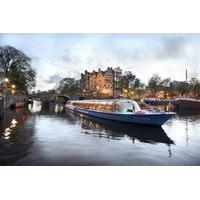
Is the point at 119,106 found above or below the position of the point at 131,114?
above

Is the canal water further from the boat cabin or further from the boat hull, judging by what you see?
the boat cabin

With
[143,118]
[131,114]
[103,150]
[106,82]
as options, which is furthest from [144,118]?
[106,82]

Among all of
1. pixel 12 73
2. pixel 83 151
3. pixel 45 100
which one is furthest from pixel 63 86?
pixel 83 151

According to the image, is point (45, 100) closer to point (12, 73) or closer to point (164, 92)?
point (164, 92)

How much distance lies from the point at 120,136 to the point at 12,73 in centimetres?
1857

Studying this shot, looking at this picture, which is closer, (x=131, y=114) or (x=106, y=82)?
(x=131, y=114)

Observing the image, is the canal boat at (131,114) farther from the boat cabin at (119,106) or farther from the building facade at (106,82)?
the building facade at (106,82)

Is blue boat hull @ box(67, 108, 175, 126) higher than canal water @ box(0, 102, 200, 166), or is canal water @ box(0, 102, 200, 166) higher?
blue boat hull @ box(67, 108, 175, 126)

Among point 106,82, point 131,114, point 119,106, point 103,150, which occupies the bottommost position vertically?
point 103,150

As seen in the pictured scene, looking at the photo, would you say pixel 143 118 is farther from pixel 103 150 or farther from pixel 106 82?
pixel 106 82

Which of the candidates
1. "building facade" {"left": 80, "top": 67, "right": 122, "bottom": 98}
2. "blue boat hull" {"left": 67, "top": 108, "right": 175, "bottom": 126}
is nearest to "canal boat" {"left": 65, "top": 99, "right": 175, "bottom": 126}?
"blue boat hull" {"left": 67, "top": 108, "right": 175, "bottom": 126}

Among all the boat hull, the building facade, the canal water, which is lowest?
Answer: the canal water

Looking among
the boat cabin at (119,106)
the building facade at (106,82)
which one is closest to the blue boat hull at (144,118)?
the boat cabin at (119,106)

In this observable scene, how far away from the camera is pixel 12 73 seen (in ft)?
89.6
